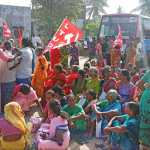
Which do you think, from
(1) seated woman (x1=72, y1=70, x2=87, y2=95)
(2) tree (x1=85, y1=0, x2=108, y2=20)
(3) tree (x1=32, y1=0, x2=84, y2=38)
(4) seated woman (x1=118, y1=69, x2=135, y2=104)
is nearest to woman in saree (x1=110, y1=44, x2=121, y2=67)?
(1) seated woman (x1=72, y1=70, x2=87, y2=95)

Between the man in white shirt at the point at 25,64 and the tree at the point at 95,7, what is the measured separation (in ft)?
187

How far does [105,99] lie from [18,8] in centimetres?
2465

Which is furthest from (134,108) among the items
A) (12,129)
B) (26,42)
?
(26,42)

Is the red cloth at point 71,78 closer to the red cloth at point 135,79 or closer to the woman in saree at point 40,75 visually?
the woman in saree at point 40,75

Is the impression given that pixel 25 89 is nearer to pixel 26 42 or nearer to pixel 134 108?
pixel 26 42

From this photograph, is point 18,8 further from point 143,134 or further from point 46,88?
point 143,134

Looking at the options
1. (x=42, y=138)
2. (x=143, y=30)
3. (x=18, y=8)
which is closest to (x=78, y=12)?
(x=18, y=8)

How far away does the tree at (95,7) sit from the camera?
66500 mm

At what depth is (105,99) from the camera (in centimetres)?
815

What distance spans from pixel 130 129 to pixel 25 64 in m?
3.80

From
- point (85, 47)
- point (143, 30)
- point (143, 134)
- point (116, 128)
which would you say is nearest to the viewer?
point (143, 134)

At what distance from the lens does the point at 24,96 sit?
27.1ft

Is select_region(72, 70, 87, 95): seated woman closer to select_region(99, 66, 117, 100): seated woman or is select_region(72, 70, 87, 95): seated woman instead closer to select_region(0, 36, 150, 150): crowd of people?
select_region(0, 36, 150, 150): crowd of people

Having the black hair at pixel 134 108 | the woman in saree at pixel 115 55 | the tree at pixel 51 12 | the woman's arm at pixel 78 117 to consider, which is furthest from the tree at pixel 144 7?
the black hair at pixel 134 108
